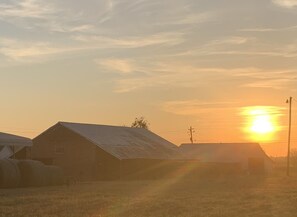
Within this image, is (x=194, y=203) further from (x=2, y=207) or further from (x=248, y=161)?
(x=248, y=161)

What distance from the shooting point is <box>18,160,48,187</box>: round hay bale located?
137 feet

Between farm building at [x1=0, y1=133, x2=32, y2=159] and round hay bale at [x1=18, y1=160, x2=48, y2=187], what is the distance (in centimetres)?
1982

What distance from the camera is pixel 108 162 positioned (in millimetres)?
58438

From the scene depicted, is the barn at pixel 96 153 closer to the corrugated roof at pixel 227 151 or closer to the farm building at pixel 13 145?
the farm building at pixel 13 145

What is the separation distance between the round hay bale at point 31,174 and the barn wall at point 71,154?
46.5 ft

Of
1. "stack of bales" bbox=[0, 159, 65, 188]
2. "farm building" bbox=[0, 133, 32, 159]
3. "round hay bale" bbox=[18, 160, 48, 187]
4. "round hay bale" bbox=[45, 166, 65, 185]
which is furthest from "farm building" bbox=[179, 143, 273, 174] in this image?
"round hay bale" bbox=[18, 160, 48, 187]

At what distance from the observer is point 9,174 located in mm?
40188

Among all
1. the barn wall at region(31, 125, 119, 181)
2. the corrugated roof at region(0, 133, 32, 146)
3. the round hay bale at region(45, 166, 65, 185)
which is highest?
the corrugated roof at region(0, 133, 32, 146)

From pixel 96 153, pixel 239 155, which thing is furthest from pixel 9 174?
pixel 239 155

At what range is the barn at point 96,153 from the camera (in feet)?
191

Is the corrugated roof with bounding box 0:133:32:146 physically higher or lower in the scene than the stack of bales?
higher

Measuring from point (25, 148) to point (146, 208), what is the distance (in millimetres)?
44189

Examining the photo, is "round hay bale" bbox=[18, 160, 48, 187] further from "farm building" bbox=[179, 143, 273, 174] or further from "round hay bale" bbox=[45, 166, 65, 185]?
"farm building" bbox=[179, 143, 273, 174]

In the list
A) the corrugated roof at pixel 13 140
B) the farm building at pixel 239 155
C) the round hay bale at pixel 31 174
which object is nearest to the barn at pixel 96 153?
the corrugated roof at pixel 13 140
